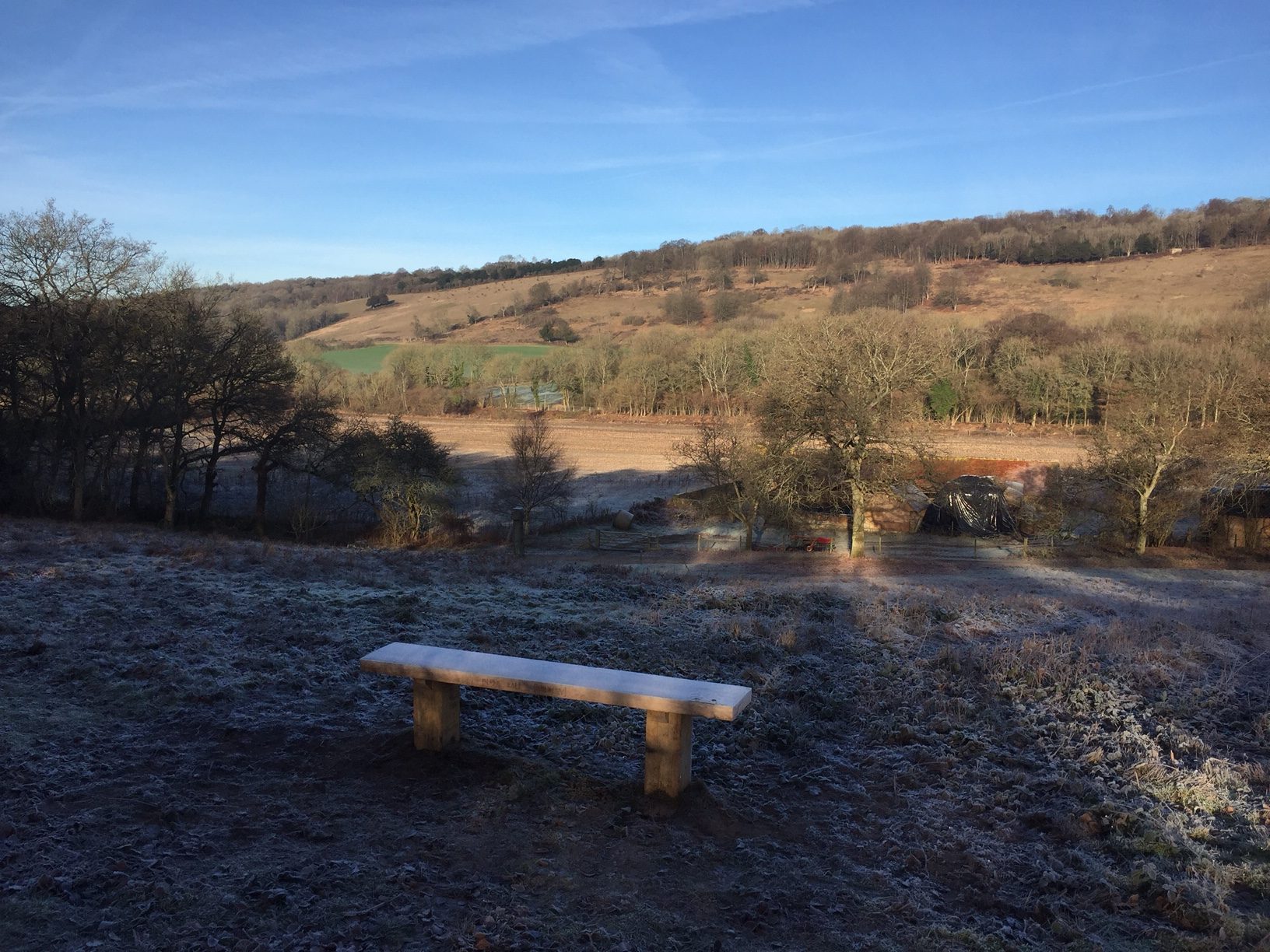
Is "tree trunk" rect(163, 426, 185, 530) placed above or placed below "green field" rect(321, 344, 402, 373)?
below

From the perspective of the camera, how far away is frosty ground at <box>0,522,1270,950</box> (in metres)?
4.12

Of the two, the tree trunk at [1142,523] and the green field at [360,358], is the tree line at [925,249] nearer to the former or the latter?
the green field at [360,358]

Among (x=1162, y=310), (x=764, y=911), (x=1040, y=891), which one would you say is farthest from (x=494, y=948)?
(x=1162, y=310)

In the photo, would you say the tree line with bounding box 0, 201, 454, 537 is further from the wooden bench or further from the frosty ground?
the wooden bench

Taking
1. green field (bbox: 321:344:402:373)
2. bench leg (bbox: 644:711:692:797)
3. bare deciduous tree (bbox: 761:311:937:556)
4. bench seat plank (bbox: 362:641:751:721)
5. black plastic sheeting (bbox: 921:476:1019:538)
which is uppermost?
green field (bbox: 321:344:402:373)

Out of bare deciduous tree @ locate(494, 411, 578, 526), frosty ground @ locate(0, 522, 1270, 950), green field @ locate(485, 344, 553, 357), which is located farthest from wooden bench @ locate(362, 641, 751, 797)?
green field @ locate(485, 344, 553, 357)

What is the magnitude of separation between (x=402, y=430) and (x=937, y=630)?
965 inches

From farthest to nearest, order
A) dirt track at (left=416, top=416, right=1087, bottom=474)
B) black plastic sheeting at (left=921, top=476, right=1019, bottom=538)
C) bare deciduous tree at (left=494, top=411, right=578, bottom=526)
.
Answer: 1. dirt track at (left=416, top=416, right=1087, bottom=474)
2. black plastic sheeting at (left=921, top=476, right=1019, bottom=538)
3. bare deciduous tree at (left=494, top=411, right=578, bottom=526)

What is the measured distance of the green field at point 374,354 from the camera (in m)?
93.9

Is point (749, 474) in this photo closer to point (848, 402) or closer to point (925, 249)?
point (848, 402)

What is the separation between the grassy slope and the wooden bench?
88671mm

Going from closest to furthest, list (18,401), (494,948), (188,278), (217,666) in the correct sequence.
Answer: (494,948) → (217,666) → (18,401) → (188,278)

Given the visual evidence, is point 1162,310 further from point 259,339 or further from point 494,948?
point 494,948

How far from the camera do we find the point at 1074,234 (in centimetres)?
15638
